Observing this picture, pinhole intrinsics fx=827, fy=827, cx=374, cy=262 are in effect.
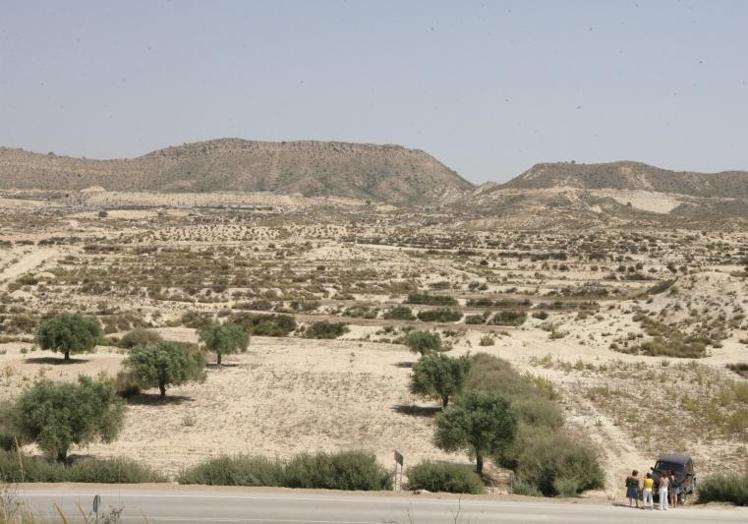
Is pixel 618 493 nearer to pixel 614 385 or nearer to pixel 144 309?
pixel 614 385

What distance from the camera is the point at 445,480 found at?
22172 mm

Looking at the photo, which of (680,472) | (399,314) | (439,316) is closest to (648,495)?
(680,472)

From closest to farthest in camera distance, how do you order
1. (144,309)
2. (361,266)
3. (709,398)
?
(709,398), (144,309), (361,266)

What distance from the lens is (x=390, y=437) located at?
2967 cm

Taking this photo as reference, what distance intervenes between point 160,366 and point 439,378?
11.6 m

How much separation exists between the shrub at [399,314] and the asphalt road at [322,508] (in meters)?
42.4

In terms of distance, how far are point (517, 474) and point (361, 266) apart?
72262 mm

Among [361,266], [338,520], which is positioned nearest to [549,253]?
[361,266]

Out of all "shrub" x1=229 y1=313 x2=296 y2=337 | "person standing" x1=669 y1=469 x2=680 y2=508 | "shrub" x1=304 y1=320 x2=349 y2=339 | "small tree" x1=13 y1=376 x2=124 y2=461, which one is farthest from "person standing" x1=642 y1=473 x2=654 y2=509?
"shrub" x1=229 y1=313 x2=296 y2=337

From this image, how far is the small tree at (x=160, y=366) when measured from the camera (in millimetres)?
34156

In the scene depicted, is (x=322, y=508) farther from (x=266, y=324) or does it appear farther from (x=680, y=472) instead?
(x=266, y=324)

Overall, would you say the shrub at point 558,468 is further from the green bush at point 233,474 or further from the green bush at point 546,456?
the green bush at point 233,474

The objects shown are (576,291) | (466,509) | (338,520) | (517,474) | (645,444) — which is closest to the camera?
(338,520)

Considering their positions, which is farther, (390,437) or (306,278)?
(306,278)
